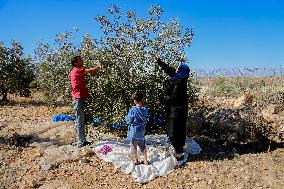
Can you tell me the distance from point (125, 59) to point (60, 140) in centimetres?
266

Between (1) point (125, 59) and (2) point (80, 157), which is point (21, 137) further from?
(1) point (125, 59)

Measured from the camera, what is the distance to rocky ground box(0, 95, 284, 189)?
26.5 feet

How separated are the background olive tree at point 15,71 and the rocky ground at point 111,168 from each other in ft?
37.3

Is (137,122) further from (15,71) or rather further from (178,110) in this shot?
(15,71)

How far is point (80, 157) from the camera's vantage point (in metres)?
9.01

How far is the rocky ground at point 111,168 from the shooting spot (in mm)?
8086

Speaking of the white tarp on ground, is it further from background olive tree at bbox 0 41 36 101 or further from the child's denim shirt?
background olive tree at bbox 0 41 36 101

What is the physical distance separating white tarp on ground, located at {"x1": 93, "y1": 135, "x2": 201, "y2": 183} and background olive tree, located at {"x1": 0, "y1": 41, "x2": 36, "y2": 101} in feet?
44.5

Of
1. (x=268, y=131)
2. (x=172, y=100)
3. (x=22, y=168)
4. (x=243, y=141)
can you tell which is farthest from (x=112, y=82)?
(x=268, y=131)

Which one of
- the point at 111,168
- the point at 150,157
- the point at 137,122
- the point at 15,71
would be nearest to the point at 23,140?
the point at 111,168

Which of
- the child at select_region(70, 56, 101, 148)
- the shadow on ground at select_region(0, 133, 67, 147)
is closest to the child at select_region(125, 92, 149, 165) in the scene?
the child at select_region(70, 56, 101, 148)

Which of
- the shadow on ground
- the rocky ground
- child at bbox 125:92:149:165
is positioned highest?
child at bbox 125:92:149:165

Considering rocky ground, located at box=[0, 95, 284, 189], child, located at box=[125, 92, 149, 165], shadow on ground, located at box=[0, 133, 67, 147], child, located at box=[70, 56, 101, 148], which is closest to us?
rocky ground, located at box=[0, 95, 284, 189]

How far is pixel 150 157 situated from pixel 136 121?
1.00 m
